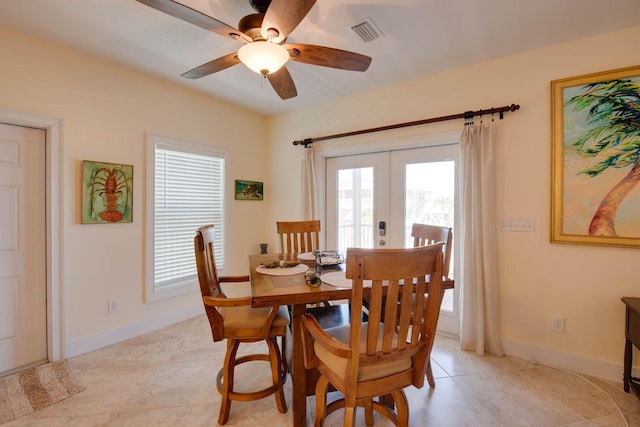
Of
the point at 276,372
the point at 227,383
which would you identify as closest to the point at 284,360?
the point at 276,372

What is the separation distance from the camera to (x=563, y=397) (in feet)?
6.42

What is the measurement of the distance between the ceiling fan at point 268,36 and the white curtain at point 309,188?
1.74 m

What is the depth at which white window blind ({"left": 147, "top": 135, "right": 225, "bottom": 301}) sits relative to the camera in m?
3.10

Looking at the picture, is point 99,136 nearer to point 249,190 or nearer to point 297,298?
point 249,190

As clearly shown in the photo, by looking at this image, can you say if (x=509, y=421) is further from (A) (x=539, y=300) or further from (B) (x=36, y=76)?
(B) (x=36, y=76)

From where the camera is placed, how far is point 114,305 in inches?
108

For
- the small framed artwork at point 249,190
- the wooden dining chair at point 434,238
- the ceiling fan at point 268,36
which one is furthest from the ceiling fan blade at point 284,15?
the small framed artwork at point 249,190

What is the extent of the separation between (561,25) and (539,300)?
7.00ft

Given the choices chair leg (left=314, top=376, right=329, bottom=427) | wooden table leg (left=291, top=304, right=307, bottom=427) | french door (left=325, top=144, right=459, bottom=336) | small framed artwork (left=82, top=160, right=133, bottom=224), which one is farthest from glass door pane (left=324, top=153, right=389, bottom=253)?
small framed artwork (left=82, top=160, right=133, bottom=224)

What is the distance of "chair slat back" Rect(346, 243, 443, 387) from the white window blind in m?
2.68

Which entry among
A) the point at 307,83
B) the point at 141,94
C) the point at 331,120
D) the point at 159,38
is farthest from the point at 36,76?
the point at 331,120

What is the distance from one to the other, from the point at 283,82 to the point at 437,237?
159 centimetres

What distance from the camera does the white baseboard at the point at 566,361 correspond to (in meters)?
2.16

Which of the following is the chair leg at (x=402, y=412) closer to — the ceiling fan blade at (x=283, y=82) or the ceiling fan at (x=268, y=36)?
the ceiling fan at (x=268, y=36)
